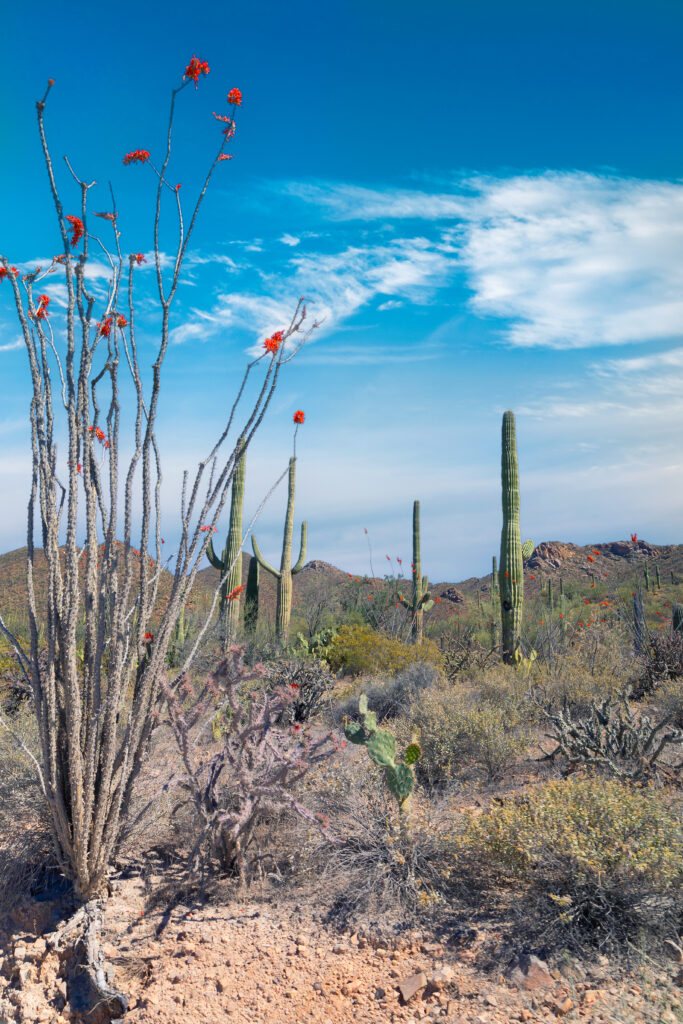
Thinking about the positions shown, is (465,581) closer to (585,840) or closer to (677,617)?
(677,617)

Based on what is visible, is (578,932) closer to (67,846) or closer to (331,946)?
(331,946)

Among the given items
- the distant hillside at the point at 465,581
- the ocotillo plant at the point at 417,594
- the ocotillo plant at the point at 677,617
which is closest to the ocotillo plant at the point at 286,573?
the ocotillo plant at the point at 417,594

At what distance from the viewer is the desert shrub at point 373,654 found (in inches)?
410

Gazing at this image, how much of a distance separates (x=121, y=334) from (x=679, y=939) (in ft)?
13.2

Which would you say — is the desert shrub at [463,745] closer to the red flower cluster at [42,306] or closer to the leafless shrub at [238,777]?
the leafless shrub at [238,777]

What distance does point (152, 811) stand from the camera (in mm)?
4359

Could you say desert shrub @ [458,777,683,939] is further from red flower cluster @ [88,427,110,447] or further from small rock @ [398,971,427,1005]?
red flower cluster @ [88,427,110,447]

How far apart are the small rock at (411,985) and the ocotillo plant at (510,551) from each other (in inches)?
323

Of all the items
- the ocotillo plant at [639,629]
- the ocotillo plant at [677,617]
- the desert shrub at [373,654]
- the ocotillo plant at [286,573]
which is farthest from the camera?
the ocotillo plant at [286,573]

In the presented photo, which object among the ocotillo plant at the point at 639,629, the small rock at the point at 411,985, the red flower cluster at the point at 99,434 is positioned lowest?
the small rock at the point at 411,985

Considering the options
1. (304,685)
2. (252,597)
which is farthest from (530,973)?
(252,597)

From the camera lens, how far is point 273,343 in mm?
3854

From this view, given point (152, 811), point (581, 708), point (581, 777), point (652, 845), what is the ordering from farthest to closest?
1. point (581, 708)
2. point (581, 777)
3. point (152, 811)
4. point (652, 845)

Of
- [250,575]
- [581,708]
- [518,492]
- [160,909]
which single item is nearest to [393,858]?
[160,909]
